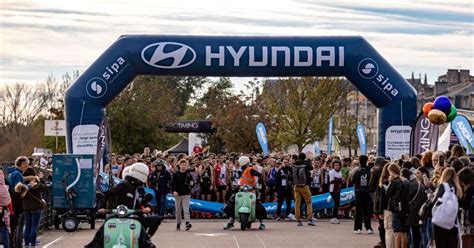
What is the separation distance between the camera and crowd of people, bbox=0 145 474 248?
1606 centimetres

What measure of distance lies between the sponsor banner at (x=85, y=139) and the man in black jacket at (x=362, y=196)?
7009mm

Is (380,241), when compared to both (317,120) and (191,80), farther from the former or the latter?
(191,80)

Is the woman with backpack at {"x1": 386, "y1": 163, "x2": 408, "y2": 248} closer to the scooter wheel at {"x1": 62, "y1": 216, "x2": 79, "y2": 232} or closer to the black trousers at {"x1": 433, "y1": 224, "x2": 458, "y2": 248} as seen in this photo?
the black trousers at {"x1": 433, "y1": 224, "x2": 458, "y2": 248}

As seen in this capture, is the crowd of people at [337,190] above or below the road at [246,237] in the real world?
above

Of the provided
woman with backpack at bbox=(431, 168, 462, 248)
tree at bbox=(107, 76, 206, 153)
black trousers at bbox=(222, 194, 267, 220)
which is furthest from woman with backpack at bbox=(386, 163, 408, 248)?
tree at bbox=(107, 76, 206, 153)

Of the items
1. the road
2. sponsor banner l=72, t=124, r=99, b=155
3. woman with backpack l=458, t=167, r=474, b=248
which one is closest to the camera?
woman with backpack l=458, t=167, r=474, b=248

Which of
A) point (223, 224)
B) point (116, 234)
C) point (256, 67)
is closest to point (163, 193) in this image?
point (223, 224)

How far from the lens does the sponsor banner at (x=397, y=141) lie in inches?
1134

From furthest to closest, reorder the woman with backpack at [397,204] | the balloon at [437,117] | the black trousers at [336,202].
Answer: the black trousers at [336,202] → the balloon at [437,117] → the woman with backpack at [397,204]

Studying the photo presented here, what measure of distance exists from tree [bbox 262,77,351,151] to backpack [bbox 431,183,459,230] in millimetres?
47927

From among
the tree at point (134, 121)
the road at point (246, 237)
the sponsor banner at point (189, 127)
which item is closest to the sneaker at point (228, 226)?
the road at point (246, 237)

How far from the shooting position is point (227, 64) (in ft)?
93.9

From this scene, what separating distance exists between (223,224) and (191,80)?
7983 cm

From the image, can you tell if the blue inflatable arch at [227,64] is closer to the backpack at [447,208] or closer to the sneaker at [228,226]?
the sneaker at [228,226]
